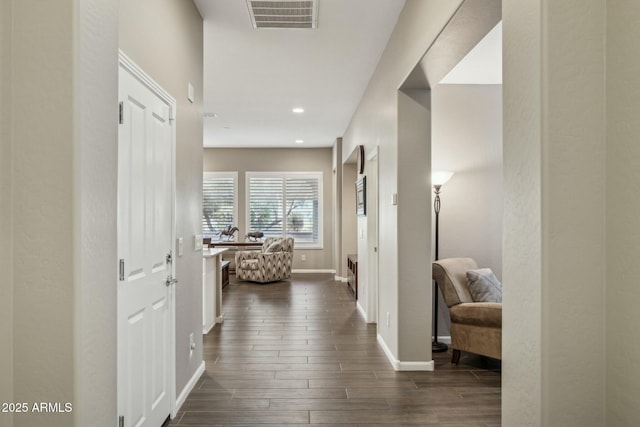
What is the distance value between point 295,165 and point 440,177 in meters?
6.10

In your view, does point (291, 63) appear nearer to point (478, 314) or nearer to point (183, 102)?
point (183, 102)

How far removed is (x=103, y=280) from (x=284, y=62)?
3.43 meters

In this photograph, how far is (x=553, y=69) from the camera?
1290 millimetres

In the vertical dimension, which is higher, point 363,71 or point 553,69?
point 363,71

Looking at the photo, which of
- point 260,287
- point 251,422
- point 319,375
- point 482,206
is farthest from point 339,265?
point 251,422

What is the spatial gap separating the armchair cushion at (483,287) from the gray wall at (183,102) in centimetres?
231

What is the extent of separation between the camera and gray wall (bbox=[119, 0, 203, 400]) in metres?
2.22

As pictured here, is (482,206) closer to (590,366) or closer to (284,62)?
(284,62)

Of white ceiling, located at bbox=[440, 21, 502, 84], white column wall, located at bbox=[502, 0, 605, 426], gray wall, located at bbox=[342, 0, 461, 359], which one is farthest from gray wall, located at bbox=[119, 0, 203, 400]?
white ceiling, located at bbox=[440, 21, 502, 84]

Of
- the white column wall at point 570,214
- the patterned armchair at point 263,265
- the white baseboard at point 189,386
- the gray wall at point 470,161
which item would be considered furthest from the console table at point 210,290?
the white column wall at point 570,214

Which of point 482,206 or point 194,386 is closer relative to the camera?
point 194,386

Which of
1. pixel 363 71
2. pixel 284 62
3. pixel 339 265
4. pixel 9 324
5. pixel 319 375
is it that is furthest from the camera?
pixel 339 265

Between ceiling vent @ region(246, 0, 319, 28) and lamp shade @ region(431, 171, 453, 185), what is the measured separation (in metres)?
1.76

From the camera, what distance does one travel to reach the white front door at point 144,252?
78.1 inches
